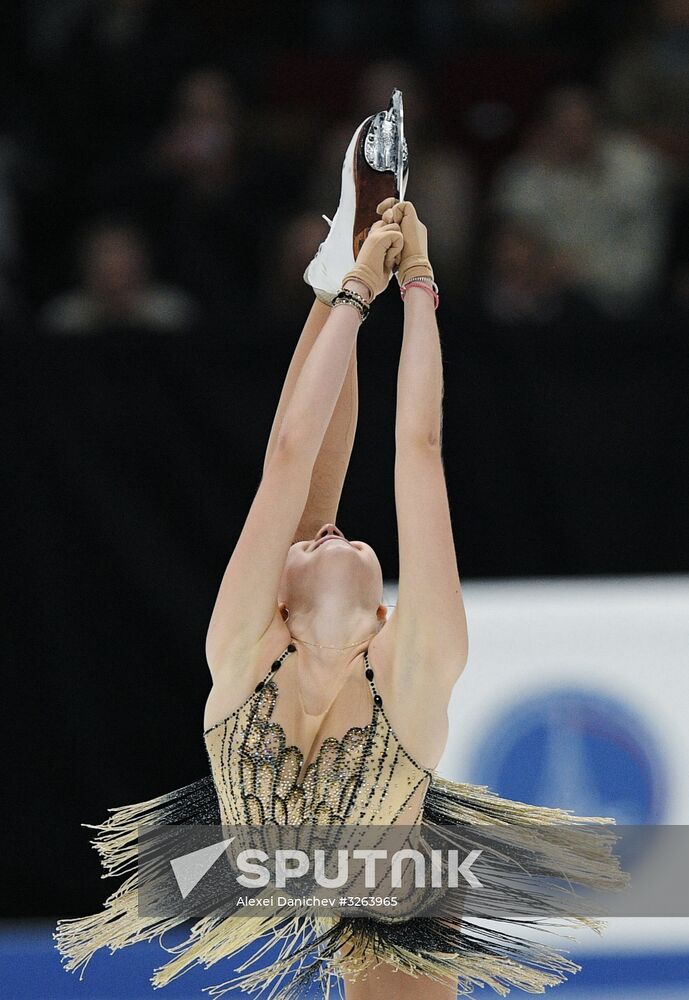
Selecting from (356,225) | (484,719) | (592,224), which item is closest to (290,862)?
(356,225)

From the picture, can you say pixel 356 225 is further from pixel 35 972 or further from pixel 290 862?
pixel 35 972

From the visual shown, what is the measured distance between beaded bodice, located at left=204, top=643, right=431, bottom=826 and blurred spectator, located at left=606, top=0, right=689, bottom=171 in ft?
10.9

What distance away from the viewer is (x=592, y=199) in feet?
14.8

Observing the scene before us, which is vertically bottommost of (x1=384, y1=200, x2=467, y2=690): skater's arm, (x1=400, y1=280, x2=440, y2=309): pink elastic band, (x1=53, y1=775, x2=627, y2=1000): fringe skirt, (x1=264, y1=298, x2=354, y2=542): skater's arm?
(x1=53, y1=775, x2=627, y2=1000): fringe skirt

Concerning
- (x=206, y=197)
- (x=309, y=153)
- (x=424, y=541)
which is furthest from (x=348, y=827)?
(x=309, y=153)

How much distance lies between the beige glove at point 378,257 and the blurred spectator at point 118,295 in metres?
1.90

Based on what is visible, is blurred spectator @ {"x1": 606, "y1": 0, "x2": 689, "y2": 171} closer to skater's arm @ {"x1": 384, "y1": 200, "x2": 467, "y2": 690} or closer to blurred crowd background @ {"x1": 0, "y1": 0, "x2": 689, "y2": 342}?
blurred crowd background @ {"x1": 0, "y1": 0, "x2": 689, "y2": 342}

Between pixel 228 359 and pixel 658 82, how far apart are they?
2.09 m

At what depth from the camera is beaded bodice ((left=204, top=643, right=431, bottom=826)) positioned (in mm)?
2209

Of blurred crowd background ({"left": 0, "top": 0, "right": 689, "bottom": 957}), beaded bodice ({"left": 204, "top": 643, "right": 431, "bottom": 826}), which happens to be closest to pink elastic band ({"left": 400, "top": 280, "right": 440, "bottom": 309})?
beaded bodice ({"left": 204, "top": 643, "right": 431, "bottom": 826})

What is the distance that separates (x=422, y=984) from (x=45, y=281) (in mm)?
3089

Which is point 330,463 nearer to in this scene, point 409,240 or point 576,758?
point 409,240

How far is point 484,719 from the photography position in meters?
3.76

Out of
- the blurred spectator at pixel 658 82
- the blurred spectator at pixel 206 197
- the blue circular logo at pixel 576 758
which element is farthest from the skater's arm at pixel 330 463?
the blurred spectator at pixel 658 82
